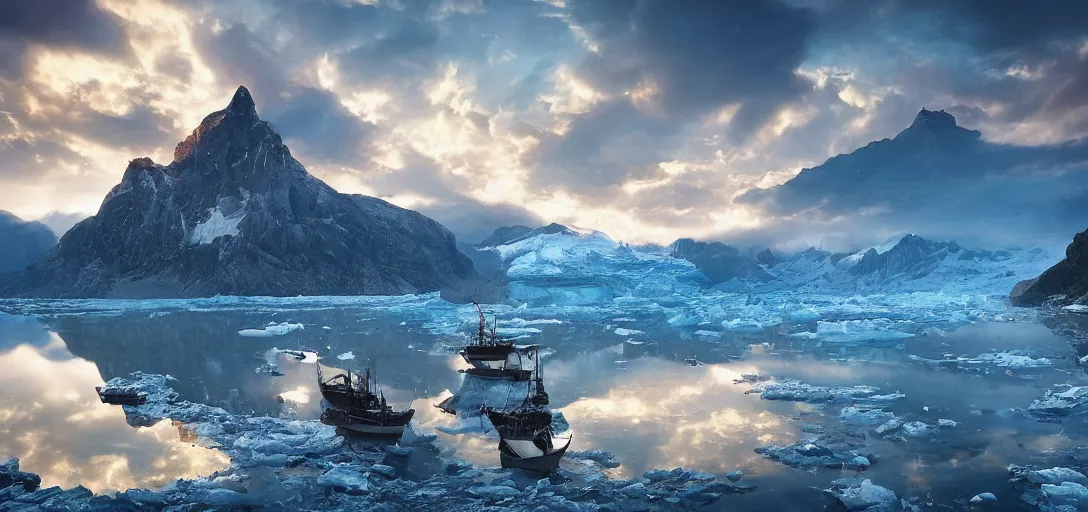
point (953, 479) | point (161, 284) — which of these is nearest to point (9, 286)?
point (161, 284)

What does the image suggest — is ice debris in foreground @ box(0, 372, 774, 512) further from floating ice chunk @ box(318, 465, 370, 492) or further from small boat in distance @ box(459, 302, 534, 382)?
small boat in distance @ box(459, 302, 534, 382)

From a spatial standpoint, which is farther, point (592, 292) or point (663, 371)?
point (592, 292)

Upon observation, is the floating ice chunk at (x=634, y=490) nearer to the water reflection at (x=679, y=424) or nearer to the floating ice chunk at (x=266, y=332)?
the water reflection at (x=679, y=424)

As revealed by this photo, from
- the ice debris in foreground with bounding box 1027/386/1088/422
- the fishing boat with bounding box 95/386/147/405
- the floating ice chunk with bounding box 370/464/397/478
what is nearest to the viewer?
the floating ice chunk with bounding box 370/464/397/478

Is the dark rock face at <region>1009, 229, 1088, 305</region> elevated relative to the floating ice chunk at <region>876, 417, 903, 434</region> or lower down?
elevated

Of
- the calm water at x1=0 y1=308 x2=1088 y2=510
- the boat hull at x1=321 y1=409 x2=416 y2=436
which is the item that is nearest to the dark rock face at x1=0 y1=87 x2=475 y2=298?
the calm water at x1=0 y1=308 x2=1088 y2=510

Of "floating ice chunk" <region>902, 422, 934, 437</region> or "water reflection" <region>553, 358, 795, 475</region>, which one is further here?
"floating ice chunk" <region>902, 422, 934, 437</region>

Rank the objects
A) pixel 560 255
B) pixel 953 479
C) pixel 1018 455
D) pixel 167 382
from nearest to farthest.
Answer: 1. pixel 953 479
2. pixel 1018 455
3. pixel 167 382
4. pixel 560 255

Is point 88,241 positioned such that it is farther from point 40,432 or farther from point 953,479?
point 953,479
